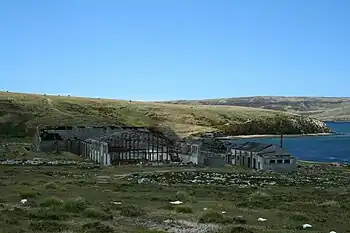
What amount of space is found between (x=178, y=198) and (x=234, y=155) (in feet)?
204

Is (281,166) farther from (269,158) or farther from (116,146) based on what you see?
(116,146)

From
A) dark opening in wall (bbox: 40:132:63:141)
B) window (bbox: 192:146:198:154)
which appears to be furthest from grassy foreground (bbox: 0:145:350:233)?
dark opening in wall (bbox: 40:132:63:141)

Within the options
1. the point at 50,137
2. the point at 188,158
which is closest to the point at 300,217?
the point at 188,158

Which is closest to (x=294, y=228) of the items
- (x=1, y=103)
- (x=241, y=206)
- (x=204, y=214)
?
(x=204, y=214)

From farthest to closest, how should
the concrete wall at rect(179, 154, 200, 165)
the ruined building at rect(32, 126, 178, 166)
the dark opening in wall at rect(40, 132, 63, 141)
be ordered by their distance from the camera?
the dark opening in wall at rect(40, 132, 63, 141), the concrete wall at rect(179, 154, 200, 165), the ruined building at rect(32, 126, 178, 166)

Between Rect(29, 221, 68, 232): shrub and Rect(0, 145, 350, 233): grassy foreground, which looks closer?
Rect(29, 221, 68, 232): shrub

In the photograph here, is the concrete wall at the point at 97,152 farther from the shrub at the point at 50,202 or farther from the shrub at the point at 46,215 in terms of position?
the shrub at the point at 46,215

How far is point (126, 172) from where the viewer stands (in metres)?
67.9

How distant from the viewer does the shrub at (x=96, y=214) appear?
2625 cm

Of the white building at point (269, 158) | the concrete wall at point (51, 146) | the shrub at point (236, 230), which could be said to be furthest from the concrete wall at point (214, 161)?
the shrub at point (236, 230)

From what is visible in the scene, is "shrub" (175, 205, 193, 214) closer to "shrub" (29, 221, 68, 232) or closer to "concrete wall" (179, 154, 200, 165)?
"shrub" (29, 221, 68, 232)

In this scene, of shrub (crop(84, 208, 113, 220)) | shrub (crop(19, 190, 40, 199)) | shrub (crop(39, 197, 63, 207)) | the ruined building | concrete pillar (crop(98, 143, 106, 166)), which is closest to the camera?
shrub (crop(84, 208, 113, 220))

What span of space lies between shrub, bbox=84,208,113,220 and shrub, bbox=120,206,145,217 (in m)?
1.23

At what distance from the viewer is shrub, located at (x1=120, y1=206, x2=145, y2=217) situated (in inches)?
1089
